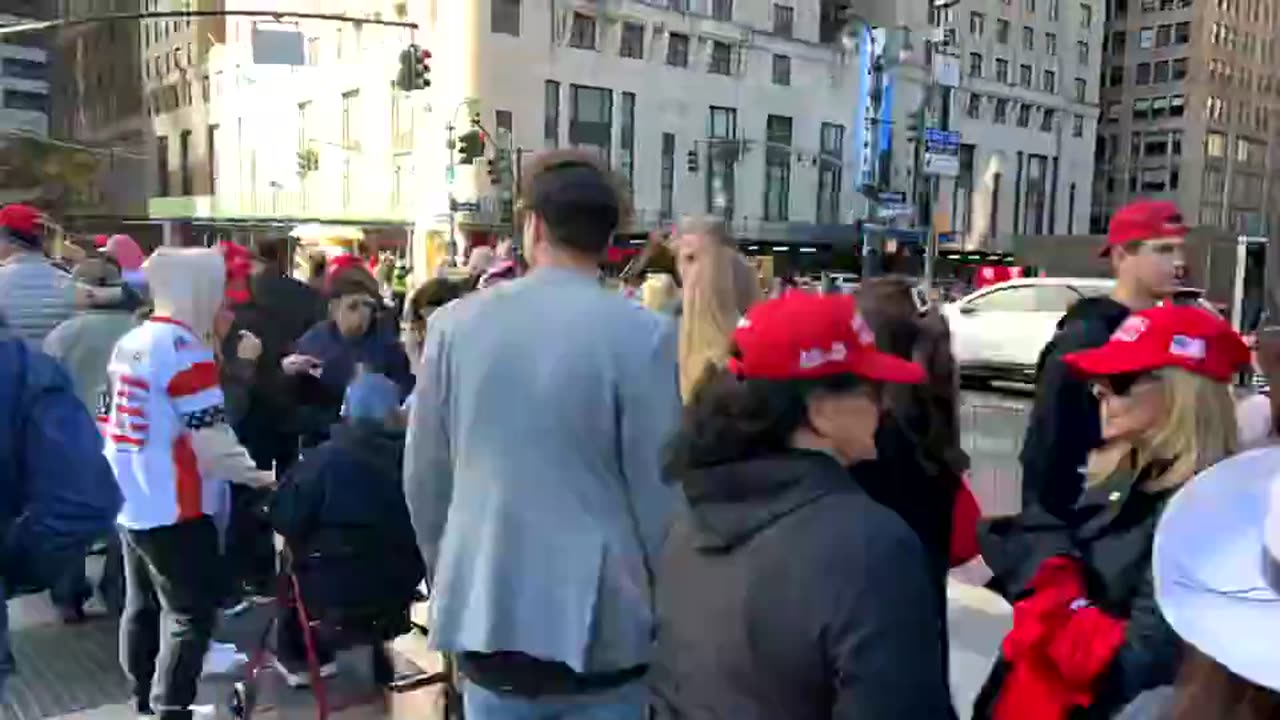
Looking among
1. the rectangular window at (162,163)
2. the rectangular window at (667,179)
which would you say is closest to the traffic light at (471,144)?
the rectangular window at (667,179)

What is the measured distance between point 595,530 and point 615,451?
0.18 metres

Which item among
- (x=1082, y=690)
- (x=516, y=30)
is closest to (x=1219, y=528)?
(x=1082, y=690)

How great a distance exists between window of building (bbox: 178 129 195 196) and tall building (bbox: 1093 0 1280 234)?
69885 millimetres

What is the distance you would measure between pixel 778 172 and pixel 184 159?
113 feet

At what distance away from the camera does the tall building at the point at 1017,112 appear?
6512 cm

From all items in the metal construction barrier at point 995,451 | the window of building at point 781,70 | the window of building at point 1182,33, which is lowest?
the metal construction barrier at point 995,451

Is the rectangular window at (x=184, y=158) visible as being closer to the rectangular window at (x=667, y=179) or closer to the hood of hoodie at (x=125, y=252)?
the rectangular window at (x=667, y=179)

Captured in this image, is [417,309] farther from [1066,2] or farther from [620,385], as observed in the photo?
[1066,2]

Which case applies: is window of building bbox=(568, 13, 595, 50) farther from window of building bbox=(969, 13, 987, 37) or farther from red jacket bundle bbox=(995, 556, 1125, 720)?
red jacket bundle bbox=(995, 556, 1125, 720)

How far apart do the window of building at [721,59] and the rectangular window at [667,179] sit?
Result: 4188mm

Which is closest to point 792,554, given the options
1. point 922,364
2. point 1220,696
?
point 1220,696

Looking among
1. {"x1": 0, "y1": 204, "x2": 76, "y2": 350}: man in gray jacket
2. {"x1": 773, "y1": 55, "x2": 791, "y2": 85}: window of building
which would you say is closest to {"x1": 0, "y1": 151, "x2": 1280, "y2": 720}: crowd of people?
{"x1": 0, "y1": 204, "x2": 76, "y2": 350}: man in gray jacket

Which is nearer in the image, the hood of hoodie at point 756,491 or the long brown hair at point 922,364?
the hood of hoodie at point 756,491

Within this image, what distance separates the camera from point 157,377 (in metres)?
4.27
